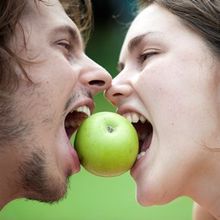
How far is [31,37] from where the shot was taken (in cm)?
140

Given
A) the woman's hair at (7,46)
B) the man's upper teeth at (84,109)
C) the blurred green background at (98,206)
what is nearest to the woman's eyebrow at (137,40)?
the man's upper teeth at (84,109)

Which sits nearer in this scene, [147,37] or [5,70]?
[5,70]

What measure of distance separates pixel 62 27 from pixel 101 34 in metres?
3.28

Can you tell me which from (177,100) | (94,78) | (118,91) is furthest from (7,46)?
(177,100)

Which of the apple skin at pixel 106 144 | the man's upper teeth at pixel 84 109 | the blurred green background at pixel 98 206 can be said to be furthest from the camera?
the blurred green background at pixel 98 206

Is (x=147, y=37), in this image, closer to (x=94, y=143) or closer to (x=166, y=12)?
(x=166, y=12)

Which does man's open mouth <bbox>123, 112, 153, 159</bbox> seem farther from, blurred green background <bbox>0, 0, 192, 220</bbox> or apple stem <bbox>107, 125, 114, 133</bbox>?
blurred green background <bbox>0, 0, 192, 220</bbox>

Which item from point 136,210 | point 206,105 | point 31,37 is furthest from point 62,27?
point 136,210

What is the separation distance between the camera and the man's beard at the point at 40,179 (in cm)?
136

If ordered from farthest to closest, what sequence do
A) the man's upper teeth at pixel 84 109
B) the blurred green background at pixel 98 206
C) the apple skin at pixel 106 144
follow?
the blurred green background at pixel 98 206 → the man's upper teeth at pixel 84 109 → the apple skin at pixel 106 144

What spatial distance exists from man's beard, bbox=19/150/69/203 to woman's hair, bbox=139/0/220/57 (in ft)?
1.90

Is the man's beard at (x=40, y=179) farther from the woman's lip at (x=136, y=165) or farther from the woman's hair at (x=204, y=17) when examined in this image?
the woman's hair at (x=204, y=17)

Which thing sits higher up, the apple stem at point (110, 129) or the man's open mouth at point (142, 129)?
the apple stem at point (110, 129)

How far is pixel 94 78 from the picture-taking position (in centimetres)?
145
